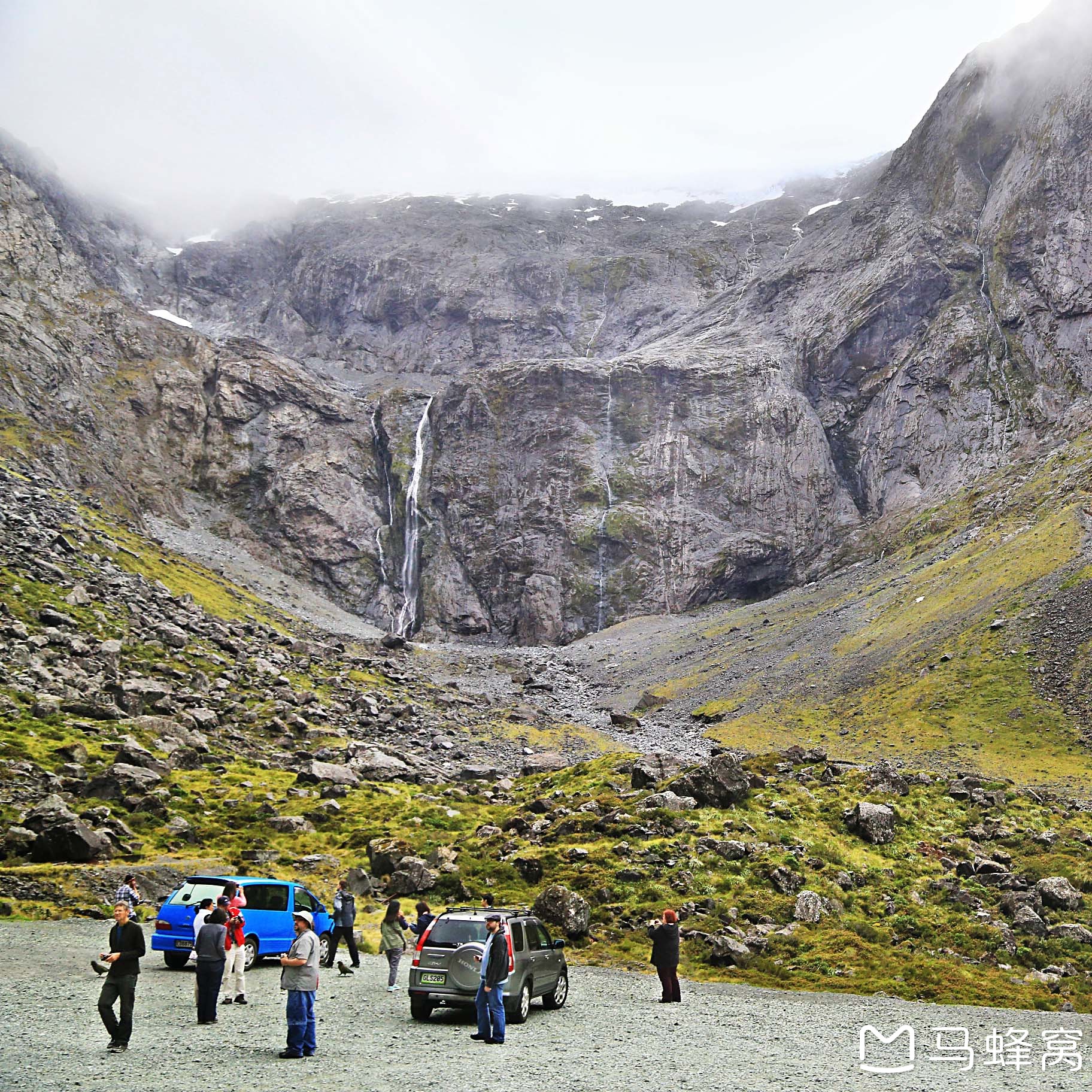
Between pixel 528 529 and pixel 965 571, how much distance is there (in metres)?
75.5

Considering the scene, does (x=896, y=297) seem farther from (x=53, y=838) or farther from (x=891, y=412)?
(x=53, y=838)

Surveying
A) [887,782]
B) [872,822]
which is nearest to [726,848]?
[872,822]

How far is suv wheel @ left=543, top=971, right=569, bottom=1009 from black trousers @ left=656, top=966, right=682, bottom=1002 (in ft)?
7.22

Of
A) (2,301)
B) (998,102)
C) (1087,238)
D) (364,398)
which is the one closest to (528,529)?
(364,398)

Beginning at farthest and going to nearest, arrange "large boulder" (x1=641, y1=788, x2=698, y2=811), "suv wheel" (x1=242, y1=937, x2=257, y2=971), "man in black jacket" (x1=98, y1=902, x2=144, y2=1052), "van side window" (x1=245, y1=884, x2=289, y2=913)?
"large boulder" (x1=641, y1=788, x2=698, y2=811) < "suv wheel" (x1=242, y1=937, x2=257, y2=971) < "van side window" (x1=245, y1=884, x2=289, y2=913) < "man in black jacket" (x1=98, y1=902, x2=144, y2=1052)

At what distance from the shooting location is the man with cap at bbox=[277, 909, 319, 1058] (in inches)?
577

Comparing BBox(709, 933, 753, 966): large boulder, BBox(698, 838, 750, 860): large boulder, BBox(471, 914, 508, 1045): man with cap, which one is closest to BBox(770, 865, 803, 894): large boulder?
BBox(698, 838, 750, 860): large boulder

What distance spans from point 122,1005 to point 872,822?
25894mm

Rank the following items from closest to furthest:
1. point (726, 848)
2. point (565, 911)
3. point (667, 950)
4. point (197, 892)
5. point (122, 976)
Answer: point (122, 976)
point (667, 950)
point (197, 892)
point (565, 911)
point (726, 848)

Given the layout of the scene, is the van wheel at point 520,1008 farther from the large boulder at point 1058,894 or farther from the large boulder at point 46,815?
the large boulder at point 46,815

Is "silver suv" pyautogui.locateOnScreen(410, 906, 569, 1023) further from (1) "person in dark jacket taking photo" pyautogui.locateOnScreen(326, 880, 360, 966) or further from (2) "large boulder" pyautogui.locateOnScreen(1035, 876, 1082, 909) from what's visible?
(2) "large boulder" pyautogui.locateOnScreen(1035, 876, 1082, 909)

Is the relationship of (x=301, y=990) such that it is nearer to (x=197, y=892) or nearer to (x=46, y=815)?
(x=197, y=892)

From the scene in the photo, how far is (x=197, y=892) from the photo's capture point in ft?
72.2

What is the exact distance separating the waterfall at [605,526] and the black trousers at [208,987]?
118 metres
